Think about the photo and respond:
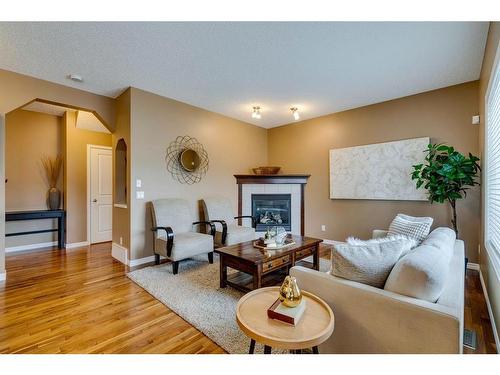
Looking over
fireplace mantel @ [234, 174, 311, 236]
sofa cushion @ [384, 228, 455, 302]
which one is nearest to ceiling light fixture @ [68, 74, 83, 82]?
fireplace mantel @ [234, 174, 311, 236]

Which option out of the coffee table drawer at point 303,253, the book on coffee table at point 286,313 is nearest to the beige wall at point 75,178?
the coffee table drawer at point 303,253

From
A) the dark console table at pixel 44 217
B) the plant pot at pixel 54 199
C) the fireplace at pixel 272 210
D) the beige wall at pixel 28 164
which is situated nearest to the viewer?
the dark console table at pixel 44 217

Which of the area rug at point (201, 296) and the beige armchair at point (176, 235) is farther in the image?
the beige armchair at point (176, 235)

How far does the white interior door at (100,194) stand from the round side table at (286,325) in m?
4.66

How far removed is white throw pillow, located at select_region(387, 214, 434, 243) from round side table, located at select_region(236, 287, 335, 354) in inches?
64.7

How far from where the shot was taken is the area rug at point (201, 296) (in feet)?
6.05

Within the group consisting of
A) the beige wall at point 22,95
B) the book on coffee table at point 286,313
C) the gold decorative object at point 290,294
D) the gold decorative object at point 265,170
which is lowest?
the book on coffee table at point 286,313

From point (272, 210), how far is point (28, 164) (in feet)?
15.7

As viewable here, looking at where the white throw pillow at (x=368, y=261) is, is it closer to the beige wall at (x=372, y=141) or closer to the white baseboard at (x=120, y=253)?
the beige wall at (x=372, y=141)

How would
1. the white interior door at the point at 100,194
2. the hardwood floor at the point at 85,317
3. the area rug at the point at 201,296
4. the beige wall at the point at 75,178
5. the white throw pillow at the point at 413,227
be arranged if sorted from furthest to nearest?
the white interior door at the point at 100,194 → the beige wall at the point at 75,178 → the white throw pillow at the point at 413,227 → the area rug at the point at 201,296 → the hardwood floor at the point at 85,317

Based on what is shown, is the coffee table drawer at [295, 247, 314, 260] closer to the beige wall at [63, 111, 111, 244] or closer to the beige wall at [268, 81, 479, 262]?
the beige wall at [268, 81, 479, 262]

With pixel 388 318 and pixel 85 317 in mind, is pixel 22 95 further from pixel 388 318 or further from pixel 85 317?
pixel 388 318

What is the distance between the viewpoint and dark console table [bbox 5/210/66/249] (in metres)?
3.95

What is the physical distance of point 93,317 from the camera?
212 centimetres
